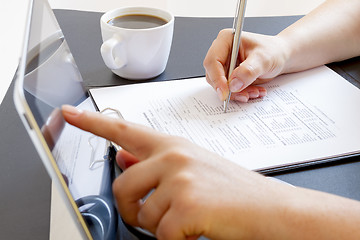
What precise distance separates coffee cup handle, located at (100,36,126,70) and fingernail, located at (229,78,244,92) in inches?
7.6

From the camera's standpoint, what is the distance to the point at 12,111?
61 centimetres

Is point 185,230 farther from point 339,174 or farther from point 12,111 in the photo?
point 12,111

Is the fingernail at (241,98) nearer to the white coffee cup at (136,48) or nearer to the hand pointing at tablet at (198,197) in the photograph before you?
the white coffee cup at (136,48)

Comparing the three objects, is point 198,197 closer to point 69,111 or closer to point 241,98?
point 69,111

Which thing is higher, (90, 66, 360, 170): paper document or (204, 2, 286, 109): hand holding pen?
(204, 2, 286, 109): hand holding pen

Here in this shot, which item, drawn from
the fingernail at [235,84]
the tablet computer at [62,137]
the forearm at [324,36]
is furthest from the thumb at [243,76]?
the tablet computer at [62,137]

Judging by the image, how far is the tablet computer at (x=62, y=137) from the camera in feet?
0.95

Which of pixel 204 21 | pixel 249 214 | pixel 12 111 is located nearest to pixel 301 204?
pixel 249 214

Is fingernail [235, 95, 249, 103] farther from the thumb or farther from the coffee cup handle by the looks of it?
the coffee cup handle

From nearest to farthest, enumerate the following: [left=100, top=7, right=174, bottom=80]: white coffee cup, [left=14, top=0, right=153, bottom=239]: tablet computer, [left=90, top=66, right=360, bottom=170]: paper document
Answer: [left=14, top=0, right=153, bottom=239]: tablet computer → [left=90, top=66, right=360, bottom=170]: paper document → [left=100, top=7, right=174, bottom=80]: white coffee cup

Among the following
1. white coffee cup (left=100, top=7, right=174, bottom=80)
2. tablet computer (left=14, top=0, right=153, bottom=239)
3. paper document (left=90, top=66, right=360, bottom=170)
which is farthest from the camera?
white coffee cup (left=100, top=7, right=174, bottom=80)

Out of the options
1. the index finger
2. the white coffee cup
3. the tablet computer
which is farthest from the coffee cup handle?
the index finger

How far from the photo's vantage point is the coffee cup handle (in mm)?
636

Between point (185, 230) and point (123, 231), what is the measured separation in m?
0.11
